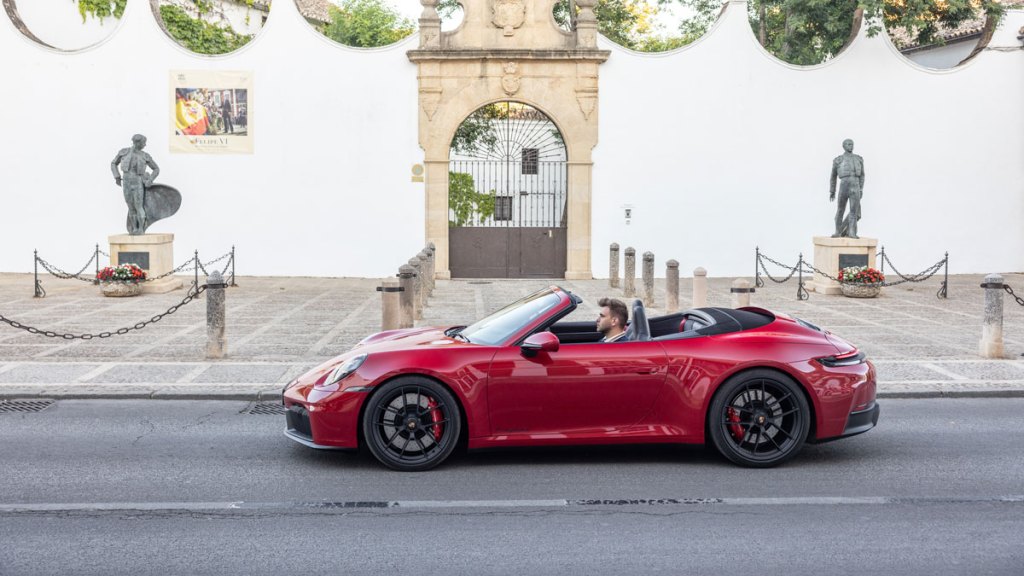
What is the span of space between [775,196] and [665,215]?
2.61 meters

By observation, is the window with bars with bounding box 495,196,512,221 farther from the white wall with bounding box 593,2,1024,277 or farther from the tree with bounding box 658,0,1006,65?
the tree with bounding box 658,0,1006,65

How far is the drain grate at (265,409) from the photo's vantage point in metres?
8.99

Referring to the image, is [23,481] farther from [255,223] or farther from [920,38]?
[920,38]

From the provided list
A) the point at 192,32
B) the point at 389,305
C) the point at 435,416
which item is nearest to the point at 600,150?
the point at 192,32

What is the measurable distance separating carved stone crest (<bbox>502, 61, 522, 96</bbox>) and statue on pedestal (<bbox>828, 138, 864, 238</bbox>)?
7313 millimetres

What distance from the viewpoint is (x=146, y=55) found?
23531mm

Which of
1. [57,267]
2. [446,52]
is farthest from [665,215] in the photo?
[57,267]

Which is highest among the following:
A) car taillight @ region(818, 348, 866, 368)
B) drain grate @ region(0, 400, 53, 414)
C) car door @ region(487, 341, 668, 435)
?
car taillight @ region(818, 348, 866, 368)

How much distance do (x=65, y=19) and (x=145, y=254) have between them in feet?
31.6

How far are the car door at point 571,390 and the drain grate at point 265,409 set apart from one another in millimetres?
2932

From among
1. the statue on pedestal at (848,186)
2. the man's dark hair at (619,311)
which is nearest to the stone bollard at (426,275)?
the statue on pedestal at (848,186)

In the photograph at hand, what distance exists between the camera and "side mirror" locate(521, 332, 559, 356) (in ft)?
21.8

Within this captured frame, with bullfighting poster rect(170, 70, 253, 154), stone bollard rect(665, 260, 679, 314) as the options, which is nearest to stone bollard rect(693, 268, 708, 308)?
stone bollard rect(665, 260, 679, 314)

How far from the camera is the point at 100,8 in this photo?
26.6 m
